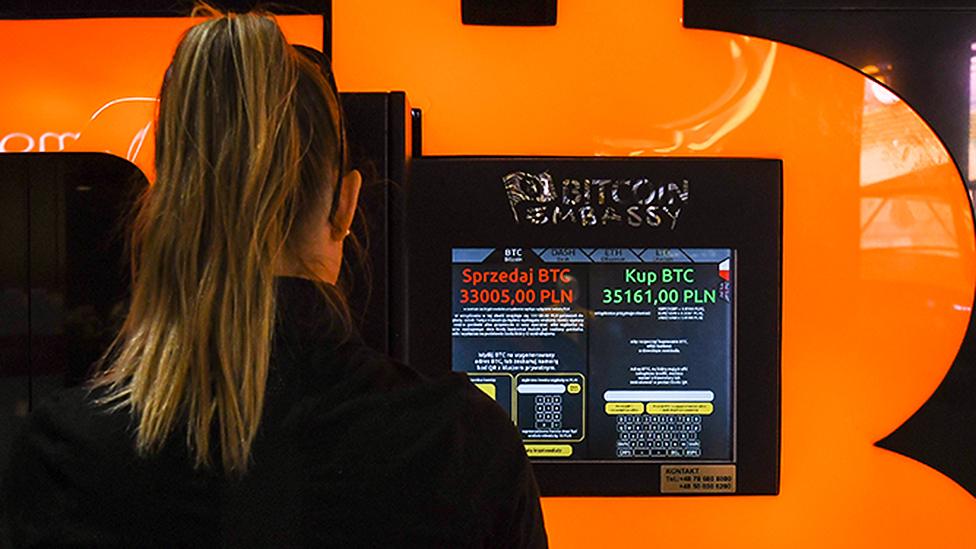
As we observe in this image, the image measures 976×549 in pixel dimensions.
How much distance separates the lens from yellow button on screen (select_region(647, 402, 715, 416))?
1.99m

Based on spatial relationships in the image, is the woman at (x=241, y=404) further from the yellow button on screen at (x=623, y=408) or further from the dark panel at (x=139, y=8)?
the dark panel at (x=139, y=8)

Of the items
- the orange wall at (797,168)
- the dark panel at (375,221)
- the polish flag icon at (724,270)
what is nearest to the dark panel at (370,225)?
the dark panel at (375,221)

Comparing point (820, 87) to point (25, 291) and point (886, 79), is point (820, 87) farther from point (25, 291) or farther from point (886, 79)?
point (25, 291)

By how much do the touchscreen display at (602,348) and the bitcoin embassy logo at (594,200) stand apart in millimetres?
62

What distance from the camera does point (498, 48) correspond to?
215cm

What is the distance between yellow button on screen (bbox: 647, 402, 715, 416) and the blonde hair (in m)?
→ 1.12

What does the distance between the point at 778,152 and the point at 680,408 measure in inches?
22.9

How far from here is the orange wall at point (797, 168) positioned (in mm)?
2121

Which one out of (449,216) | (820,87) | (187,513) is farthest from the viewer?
(820,87)

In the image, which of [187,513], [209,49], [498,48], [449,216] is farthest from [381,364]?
[498,48]

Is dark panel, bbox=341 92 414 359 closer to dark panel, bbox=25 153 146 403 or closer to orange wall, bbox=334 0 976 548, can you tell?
orange wall, bbox=334 0 976 548

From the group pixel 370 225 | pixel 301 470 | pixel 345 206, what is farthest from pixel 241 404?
pixel 370 225

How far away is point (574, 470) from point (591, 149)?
2.18 ft

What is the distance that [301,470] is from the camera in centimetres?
96
